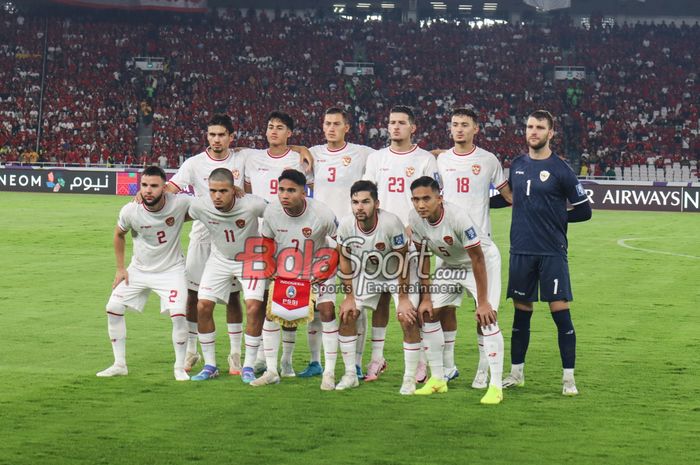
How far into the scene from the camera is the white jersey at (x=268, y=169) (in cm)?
1003

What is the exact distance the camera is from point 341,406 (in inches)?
321

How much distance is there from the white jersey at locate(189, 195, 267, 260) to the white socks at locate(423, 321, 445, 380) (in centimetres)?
179

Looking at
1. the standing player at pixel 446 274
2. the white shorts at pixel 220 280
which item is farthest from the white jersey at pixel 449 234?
the white shorts at pixel 220 280

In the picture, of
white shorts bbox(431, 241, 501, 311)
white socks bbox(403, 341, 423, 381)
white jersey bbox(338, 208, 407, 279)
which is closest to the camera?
white socks bbox(403, 341, 423, 381)

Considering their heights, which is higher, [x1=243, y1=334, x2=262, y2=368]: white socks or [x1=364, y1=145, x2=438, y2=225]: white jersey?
[x1=364, y1=145, x2=438, y2=225]: white jersey

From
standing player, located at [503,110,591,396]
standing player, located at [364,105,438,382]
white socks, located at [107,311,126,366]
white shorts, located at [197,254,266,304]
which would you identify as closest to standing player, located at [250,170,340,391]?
white shorts, located at [197,254,266,304]

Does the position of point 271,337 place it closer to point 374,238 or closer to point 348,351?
point 348,351

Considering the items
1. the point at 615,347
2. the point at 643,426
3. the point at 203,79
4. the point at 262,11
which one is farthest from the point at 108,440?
the point at 262,11

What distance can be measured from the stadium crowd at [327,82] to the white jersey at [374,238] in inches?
1443

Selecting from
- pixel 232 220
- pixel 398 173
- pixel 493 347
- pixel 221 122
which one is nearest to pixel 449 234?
pixel 493 347

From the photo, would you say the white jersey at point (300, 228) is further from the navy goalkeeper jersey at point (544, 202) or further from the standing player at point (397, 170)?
the navy goalkeeper jersey at point (544, 202)

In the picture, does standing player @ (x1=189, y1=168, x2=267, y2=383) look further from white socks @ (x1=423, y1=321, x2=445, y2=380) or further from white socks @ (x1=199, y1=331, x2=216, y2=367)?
white socks @ (x1=423, y1=321, x2=445, y2=380)

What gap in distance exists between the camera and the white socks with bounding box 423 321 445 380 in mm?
8797

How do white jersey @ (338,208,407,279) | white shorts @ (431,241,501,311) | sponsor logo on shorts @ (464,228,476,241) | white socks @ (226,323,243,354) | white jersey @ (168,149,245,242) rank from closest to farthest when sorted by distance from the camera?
sponsor logo on shorts @ (464,228,476,241)
white jersey @ (338,208,407,279)
white shorts @ (431,241,501,311)
white socks @ (226,323,243,354)
white jersey @ (168,149,245,242)
